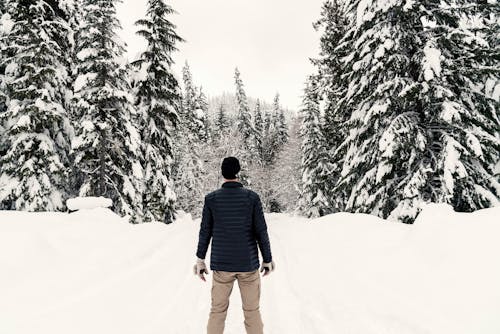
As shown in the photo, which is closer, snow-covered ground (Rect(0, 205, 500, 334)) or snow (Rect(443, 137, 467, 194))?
snow-covered ground (Rect(0, 205, 500, 334))

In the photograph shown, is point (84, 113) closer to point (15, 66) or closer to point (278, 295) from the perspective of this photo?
point (15, 66)

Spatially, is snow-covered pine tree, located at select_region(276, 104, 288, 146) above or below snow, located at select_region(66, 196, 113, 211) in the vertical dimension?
above

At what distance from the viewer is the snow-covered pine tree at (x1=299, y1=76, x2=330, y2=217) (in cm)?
2994

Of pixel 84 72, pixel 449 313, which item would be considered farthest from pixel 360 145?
pixel 84 72

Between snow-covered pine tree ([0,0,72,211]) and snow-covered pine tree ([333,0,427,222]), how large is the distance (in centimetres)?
1351

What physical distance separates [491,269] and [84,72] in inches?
A: 725

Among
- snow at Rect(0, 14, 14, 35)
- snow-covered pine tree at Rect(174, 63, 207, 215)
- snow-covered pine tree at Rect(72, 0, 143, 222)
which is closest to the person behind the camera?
snow at Rect(0, 14, 14, 35)

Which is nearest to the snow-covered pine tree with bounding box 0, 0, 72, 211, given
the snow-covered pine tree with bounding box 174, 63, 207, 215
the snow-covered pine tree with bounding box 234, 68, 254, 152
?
the snow-covered pine tree with bounding box 174, 63, 207, 215

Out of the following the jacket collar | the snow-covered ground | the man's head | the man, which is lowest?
the snow-covered ground

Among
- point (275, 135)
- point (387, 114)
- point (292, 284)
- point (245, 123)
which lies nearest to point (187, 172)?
point (245, 123)

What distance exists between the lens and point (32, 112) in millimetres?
15422

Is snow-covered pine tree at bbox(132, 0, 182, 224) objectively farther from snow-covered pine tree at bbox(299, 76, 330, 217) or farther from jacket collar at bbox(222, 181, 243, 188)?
jacket collar at bbox(222, 181, 243, 188)

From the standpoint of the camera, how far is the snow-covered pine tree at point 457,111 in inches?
374

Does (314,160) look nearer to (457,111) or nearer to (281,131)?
(457,111)
